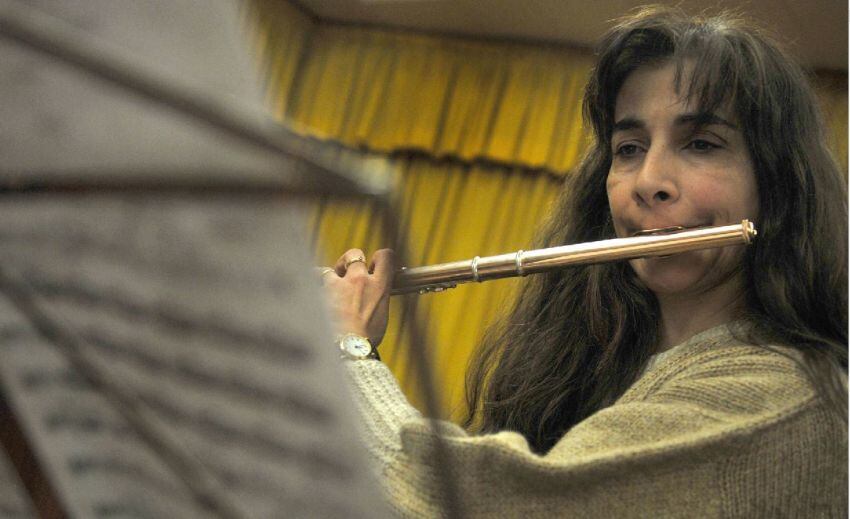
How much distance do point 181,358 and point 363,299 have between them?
2.05ft

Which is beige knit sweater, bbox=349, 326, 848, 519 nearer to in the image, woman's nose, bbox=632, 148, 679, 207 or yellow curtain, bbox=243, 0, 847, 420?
woman's nose, bbox=632, 148, 679, 207

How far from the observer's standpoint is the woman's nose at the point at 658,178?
3.01 feet

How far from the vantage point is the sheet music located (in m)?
0.29

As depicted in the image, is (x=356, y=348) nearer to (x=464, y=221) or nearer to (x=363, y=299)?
(x=363, y=299)

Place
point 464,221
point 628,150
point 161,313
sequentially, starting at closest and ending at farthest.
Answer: point 161,313 < point 628,150 < point 464,221

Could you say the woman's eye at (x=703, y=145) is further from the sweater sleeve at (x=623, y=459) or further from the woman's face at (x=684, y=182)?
the sweater sleeve at (x=623, y=459)

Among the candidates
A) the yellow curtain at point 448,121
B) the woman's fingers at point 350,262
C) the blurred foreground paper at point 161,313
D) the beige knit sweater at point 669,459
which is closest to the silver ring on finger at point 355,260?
the woman's fingers at point 350,262

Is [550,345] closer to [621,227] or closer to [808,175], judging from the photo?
[621,227]

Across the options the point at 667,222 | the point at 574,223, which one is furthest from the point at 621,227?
the point at 574,223

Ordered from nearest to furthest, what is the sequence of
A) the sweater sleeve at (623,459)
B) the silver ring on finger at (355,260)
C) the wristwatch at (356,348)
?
the sweater sleeve at (623,459), the wristwatch at (356,348), the silver ring on finger at (355,260)

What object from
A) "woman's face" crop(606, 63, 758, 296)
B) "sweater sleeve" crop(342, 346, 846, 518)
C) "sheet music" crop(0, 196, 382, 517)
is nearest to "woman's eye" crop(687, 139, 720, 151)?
"woman's face" crop(606, 63, 758, 296)

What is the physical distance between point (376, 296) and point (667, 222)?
0.28m

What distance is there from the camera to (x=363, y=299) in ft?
3.08

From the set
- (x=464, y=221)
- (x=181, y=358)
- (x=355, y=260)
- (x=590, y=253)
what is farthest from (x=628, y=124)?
(x=464, y=221)
